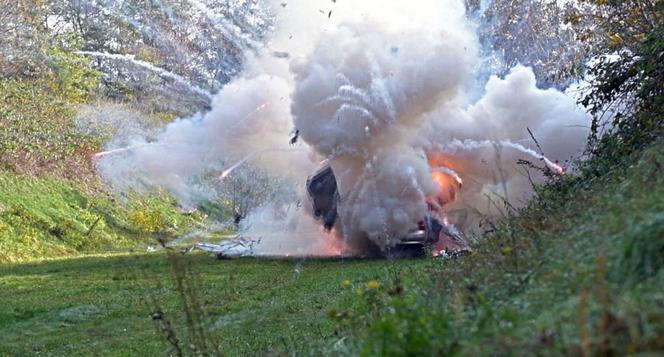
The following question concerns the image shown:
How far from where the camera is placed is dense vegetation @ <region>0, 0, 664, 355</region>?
4395 mm

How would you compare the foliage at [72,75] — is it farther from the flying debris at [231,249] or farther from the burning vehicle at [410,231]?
the burning vehicle at [410,231]

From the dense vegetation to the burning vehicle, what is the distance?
98.9 inches

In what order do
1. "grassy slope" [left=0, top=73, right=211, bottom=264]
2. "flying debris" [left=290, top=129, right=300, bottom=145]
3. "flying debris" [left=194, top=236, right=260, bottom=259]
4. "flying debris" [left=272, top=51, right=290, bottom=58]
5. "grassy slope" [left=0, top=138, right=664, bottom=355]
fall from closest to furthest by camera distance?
"grassy slope" [left=0, top=138, right=664, bottom=355] < "flying debris" [left=194, top=236, right=260, bottom=259] < "flying debris" [left=290, top=129, right=300, bottom=145] < "flying debris" [left=272, top=51, right=290, bottom=58] < "grassy slope" [left=0, top=73, right=211, bottom=264]

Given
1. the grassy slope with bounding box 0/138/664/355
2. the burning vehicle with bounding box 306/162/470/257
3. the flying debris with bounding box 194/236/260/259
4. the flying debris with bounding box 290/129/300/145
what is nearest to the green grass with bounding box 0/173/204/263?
the flying debris with bounding box 194/236/260/259

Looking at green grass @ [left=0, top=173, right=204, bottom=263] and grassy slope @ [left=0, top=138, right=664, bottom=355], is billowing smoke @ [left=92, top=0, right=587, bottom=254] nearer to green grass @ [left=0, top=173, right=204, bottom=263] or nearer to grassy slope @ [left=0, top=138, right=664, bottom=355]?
green grass @ [left=0, top=173, right=204, bottom=263]

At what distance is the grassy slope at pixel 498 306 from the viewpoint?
3852 millimetres

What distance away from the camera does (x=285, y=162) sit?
2950cm

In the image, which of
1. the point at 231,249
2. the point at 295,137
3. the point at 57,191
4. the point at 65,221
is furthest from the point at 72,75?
the point at 231,249

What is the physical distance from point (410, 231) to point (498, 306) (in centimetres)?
1966

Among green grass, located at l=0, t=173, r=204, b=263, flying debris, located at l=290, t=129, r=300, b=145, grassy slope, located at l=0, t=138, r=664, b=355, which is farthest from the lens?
green grass, located at l=0, t=173, r=204, b=263

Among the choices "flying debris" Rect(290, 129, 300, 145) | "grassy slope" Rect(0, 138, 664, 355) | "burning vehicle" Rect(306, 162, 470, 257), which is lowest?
"grassy slope" Rect(0, 138, 664, 355)

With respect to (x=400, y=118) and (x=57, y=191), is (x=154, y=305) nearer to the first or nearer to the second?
(x=400, y=118)

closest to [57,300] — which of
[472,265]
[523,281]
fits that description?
[472,265]

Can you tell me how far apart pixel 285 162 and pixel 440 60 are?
6845 mm
